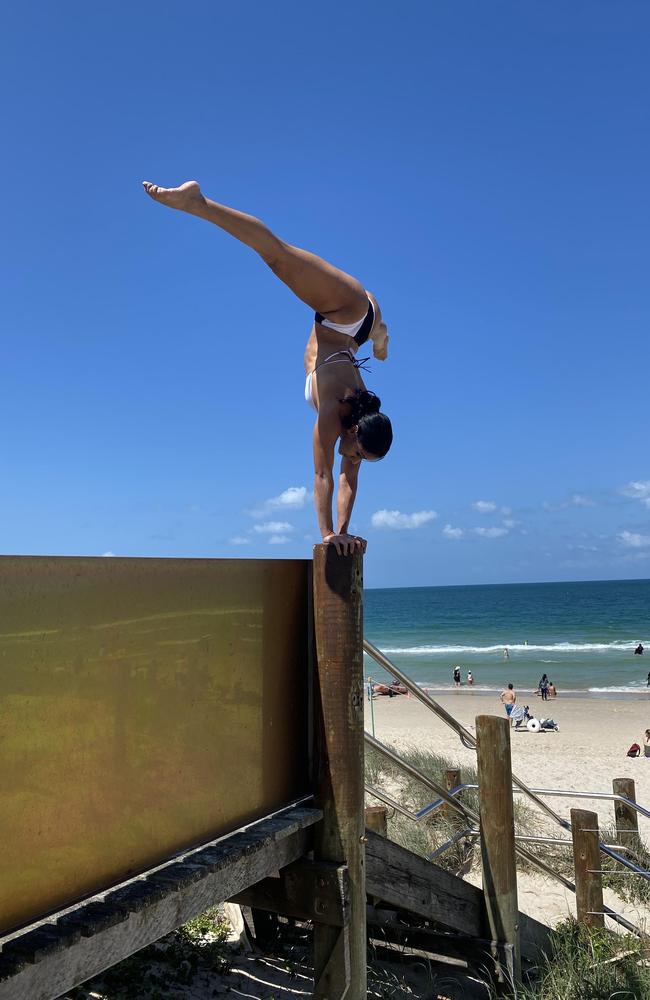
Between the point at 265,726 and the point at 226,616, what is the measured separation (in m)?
0.53

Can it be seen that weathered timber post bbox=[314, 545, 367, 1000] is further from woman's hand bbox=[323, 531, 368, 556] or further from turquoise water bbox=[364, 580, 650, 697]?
turquoise water bbox=[364, 580, 650, 697]

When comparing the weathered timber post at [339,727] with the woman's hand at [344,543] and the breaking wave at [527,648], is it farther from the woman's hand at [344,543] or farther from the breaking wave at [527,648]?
the breaking wave at [527,648]

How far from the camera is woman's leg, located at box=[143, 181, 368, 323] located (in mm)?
3047

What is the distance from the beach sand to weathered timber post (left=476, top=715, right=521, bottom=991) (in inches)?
61.1

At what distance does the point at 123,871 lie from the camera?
2318mm

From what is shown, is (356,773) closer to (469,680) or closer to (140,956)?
(140,956)

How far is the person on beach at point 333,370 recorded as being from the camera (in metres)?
3.37

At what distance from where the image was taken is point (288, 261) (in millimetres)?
3465

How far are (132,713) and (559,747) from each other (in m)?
16.7

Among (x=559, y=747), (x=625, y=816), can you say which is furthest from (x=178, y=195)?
(x=559, y=747)

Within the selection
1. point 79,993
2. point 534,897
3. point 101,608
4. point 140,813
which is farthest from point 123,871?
point 534,897

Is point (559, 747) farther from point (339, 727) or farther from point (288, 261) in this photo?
point (288, 261)

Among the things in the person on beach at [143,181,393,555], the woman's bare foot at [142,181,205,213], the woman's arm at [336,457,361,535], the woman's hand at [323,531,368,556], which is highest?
the woman's bare foot at [142,181,205,213]

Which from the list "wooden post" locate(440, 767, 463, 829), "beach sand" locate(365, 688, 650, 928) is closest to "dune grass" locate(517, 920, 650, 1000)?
"beach sand" locate(365, 688, 650, 928)
